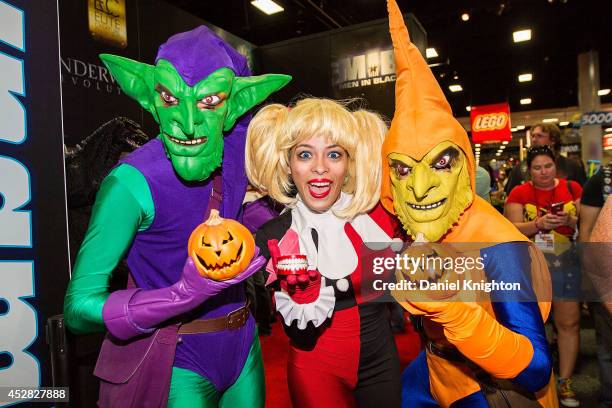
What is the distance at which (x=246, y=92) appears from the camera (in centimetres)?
A: 158

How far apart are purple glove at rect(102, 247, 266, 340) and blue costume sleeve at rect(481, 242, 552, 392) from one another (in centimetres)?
67

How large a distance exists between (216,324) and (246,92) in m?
0.80

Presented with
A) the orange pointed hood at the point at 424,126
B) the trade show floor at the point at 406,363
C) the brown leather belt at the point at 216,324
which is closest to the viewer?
the orange pointed hood at the point at 424,126

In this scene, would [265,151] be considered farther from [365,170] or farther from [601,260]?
[601,260]

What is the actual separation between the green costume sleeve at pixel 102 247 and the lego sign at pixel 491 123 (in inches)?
516

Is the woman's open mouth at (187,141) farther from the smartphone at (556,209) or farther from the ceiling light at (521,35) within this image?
the ceiling light at (521,35)

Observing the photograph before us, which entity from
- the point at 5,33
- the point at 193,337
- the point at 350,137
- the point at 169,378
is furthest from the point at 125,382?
the point at 5,33

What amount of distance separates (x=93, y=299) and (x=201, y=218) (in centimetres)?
40

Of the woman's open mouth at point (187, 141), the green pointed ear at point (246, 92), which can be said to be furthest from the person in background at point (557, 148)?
the woman's open mouth at point (187, 141)

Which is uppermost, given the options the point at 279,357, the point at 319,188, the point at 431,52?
the point at 431,52

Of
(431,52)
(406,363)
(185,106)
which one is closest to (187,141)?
(185,106)

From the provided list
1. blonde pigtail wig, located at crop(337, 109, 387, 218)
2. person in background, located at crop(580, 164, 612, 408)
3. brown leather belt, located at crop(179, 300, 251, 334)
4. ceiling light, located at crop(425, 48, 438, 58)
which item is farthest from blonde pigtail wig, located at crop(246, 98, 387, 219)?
ceiling light, located at crop(425, 48, 438, 58)

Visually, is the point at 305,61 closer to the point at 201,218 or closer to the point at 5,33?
the point at 5,33

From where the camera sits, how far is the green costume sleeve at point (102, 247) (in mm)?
1324
